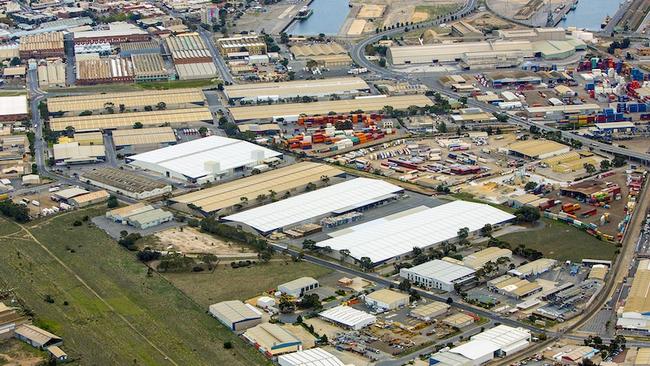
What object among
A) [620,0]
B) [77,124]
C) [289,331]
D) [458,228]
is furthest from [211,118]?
[620,0]

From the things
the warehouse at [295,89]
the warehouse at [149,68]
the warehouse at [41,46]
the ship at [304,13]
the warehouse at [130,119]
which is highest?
the ship at [304,13]

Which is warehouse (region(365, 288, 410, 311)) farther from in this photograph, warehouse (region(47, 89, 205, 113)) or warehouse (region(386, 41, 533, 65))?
warehouse (region(386, 41, 533, 65))

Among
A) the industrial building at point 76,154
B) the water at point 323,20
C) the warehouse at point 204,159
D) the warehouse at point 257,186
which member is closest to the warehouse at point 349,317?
the warehouse at point 257,186

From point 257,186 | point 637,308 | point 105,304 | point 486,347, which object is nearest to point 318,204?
point 257,186

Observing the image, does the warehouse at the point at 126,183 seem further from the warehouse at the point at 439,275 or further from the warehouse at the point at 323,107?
the warehouse at the point at 439,275

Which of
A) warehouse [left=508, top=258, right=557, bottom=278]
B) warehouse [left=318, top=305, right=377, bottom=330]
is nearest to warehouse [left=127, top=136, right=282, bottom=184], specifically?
warehouse [left=318, top=305, right=377, bottom=330]

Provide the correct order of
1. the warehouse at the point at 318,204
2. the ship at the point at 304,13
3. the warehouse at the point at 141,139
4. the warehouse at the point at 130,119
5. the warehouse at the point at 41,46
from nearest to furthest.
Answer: the warehouse at the point at 318,204 < the warehouse at the point at 141,139 < the warehouse at the point at 130,119 < the warehouse at the point at 41,46 < the ship at the point at 304,13

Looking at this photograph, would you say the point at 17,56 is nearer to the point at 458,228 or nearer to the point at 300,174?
the point at 300,174
